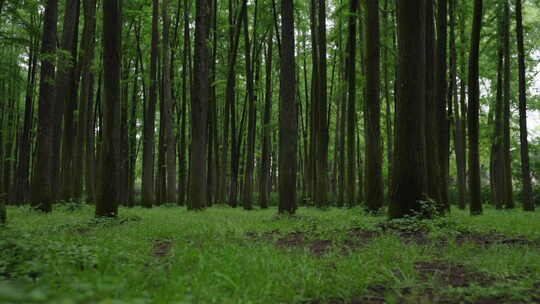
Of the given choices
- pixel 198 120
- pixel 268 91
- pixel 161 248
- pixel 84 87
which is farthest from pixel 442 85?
pixel 84 87

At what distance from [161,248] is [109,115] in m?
4.70

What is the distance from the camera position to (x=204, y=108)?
1433cm

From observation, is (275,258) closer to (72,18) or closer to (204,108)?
(204,108)

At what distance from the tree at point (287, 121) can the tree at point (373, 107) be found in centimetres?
227

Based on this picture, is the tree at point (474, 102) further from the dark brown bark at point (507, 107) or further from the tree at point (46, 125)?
the tree at point (46, 125)

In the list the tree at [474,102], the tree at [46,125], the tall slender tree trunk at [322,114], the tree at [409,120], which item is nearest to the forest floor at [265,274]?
the tree at [409,120]

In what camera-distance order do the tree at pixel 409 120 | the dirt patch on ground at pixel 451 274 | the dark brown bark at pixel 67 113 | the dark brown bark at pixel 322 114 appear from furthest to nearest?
the dark brown bark at pixel 322 114 < the dark brown bark at pixel 67 113 < the tree at pixel 409 120 < the dirt patch on ground at pixel 451 274

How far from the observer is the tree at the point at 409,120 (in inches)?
323

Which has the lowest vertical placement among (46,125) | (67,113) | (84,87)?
(46,125)

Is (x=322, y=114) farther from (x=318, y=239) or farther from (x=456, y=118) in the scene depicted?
(x=318, y=239)

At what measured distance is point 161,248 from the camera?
19.0 ft

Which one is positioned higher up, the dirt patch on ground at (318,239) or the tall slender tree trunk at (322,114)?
the tall slender tree trunk at (322,114)

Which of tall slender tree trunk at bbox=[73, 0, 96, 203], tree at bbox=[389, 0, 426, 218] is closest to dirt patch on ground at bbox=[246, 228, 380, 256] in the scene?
tree at bbox=[389, 0, 426, 218]

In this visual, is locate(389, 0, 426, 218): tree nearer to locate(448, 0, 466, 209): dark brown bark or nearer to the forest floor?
the forest floor
